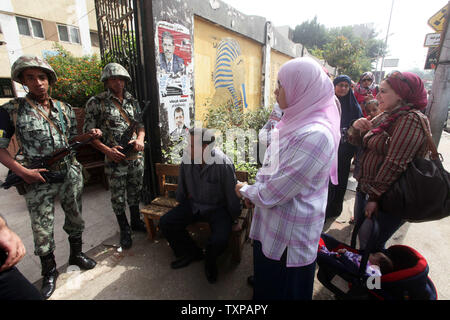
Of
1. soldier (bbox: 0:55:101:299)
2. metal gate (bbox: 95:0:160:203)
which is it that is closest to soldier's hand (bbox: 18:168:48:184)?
soldier (bbox: 0:55:101:299)

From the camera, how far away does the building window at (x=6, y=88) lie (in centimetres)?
1207

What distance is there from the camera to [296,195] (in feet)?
4.25

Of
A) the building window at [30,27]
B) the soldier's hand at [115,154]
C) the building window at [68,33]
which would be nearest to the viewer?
the soldier's hand at [115,154]

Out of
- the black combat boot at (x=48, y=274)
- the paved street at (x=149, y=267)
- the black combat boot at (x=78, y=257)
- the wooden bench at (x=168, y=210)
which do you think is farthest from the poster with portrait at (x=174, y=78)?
the black combat boot at (x=48, y=274)

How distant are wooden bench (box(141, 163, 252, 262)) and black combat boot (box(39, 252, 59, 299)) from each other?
3.12 ft

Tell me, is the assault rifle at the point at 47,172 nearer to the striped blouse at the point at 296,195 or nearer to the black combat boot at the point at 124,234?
the black combat boot at the point at 124,234

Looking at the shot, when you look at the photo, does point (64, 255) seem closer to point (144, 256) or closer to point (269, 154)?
point (144, 256)

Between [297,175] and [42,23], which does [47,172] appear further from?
[42,23]

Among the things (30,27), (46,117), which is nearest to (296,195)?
(46,117)

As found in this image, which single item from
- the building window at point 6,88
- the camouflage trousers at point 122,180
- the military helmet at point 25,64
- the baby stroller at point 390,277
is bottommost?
the baby stroller at point 390,277

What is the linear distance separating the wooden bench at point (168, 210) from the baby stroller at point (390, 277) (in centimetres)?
85

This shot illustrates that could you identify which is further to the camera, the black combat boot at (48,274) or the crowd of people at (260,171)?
the black combat boot at (48,274)

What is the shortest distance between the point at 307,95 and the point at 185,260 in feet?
6.76

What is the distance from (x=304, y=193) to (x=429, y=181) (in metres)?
0.92
